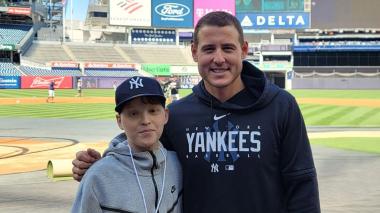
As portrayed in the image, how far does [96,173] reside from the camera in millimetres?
2289

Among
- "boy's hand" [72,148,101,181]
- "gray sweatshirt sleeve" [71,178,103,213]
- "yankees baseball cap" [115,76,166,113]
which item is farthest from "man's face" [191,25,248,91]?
"gray sweatshirt sleeve" [71,178,103,213]

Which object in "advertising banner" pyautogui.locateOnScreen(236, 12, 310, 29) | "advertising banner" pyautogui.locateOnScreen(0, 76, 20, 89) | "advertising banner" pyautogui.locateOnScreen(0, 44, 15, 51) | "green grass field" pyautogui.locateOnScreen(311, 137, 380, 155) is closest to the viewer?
"green grass field" pyautogui.locateOnScreen(311, 137, 380, 155)

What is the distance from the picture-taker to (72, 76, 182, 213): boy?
7.48 feet

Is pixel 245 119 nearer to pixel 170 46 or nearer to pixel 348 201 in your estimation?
pixel 348 201

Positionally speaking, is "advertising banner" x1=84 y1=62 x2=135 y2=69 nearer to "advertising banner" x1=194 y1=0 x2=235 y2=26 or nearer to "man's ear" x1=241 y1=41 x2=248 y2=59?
"advertising banner" x1=194 y1=0 x2=235 y2=26

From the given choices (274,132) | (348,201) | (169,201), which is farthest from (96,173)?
(348,201)

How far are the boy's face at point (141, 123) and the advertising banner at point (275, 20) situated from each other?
263 feet

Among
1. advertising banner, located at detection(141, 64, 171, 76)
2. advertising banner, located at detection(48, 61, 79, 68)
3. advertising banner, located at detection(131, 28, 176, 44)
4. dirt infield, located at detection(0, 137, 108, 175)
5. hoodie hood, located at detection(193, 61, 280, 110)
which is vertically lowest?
advertising banner, located at detection(141, 64, 171, 76)

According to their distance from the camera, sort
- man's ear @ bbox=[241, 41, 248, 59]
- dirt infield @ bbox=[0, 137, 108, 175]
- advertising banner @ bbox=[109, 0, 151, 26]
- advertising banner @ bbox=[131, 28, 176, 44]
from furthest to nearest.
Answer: advertising banner @ bbox=[131, 28, 176, 44], advertising banner @ bbox=[109, 0, 151, 26], dirt infield @ bbox=[0, 137, 108, 175], man's ear @ bbox=[241, 41, 248, 59]

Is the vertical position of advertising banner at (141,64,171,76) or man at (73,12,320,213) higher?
man at (73,12,320,213)

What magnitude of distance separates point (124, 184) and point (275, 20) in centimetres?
8215

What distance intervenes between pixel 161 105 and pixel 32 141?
494 inches

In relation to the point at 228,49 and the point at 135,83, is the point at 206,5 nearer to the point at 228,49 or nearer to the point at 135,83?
the point at 228,49

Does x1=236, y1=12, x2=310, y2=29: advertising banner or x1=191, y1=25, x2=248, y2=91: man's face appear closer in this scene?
x1=191, y1=25, x2=248, y2=91: man's face
